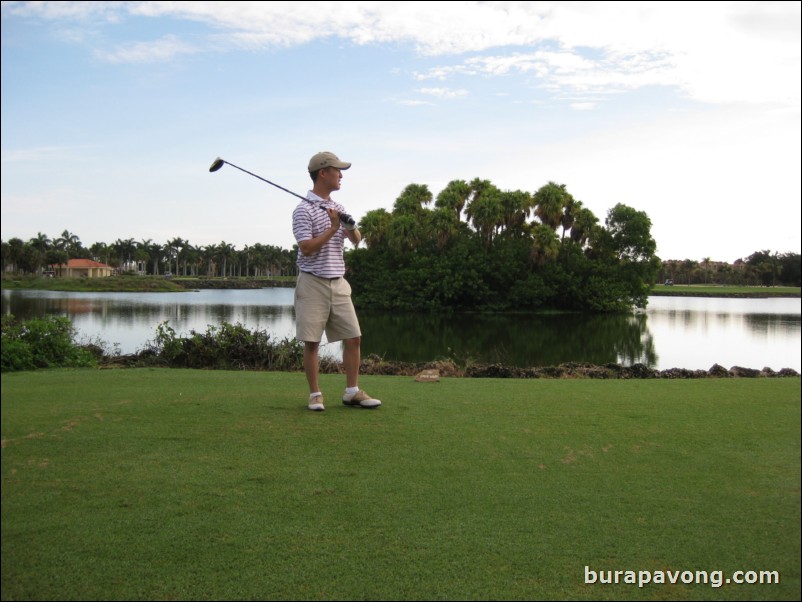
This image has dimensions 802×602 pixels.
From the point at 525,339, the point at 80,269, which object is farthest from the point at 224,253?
the point at 525,339

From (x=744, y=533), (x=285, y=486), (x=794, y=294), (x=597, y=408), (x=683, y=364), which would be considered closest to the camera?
(x=794, y=294)

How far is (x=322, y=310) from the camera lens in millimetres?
5238

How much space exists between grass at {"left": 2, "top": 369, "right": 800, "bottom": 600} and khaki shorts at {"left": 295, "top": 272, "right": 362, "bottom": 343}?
0.69m

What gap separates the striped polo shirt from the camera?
199 inches

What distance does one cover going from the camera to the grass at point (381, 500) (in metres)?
2.41

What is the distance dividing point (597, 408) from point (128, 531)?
365 cm

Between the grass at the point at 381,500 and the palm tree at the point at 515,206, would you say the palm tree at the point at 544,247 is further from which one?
the grass at the point at 381,500

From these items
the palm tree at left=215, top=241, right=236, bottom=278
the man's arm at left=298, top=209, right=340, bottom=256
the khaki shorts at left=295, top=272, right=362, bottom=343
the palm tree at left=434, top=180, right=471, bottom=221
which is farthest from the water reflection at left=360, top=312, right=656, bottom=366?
the palm tree at left=215, top=241, right=236, bottom=278

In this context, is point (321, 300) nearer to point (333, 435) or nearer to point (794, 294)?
point (333, 435)

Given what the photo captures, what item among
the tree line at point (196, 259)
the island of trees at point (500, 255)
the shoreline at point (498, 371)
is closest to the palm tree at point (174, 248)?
the tree line at point (196, 259)

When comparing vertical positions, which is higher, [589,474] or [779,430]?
→ [779,430]

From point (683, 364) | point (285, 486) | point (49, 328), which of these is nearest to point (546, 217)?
point (683, 364)

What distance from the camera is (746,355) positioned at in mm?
14148

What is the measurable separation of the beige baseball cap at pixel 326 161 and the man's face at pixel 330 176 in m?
0.03
